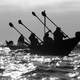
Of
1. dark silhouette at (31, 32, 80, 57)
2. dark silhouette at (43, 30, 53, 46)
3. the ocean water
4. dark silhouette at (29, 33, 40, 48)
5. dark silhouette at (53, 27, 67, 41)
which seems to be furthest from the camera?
dark silhouette at (29, 33, 40, 48)

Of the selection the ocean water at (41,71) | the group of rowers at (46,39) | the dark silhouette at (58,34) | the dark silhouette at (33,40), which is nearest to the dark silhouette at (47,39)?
the group of rowers at (46,39)

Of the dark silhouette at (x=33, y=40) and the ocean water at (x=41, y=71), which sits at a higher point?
the dark silhouette at (x=33, y=40)

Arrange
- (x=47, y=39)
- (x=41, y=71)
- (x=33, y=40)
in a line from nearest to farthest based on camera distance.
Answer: (x=41, y=71) < (x=47, y=39) < (x=33, y=40)

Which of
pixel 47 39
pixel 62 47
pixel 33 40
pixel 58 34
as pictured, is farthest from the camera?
pixel 33 40

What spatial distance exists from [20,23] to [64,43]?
11.5m

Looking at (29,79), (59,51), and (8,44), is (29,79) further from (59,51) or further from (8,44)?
(8,44)

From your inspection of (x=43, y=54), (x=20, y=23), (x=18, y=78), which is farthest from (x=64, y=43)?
(x=18, y=78)

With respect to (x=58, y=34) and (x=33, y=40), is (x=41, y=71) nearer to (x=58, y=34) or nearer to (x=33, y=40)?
(x=58, y=34)

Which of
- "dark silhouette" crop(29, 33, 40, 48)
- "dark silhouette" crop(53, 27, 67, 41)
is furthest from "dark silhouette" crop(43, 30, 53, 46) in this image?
"dark silhouette" crop(29, 33, 40, 48)

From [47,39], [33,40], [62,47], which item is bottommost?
[62,47]

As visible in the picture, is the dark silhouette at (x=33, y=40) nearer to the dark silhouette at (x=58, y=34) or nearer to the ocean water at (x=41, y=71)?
the dark silhouette at (x=58, y=34)

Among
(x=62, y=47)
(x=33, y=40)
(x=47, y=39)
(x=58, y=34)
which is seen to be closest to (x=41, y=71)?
(x=58, y=34)

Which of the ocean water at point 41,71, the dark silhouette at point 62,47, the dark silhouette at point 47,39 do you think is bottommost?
the ocean water at point 41,71

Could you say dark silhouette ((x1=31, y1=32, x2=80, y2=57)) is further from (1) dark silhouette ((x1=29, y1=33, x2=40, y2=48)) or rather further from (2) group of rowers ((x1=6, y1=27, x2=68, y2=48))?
(1) dark silhouette ((x1=29, y1=33, x2=40, y2=48))
